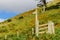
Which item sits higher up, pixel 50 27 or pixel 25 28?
pixel 50 27

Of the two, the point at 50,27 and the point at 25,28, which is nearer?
the point at 50,27

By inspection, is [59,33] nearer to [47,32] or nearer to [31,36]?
[47,32]

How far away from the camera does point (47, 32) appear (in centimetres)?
2230

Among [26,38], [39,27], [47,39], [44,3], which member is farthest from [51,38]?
[44,3]

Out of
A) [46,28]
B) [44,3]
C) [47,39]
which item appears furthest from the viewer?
[44,3]

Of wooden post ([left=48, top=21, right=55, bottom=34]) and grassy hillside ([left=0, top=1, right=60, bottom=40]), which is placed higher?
wooden post ([left=48, top=21, right=55, bottom=34])

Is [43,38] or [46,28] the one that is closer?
[43,38]

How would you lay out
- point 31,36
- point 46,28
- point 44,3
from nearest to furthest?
point 31,36, point 46,28, point 44,3

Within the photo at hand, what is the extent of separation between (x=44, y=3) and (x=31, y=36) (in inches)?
1365

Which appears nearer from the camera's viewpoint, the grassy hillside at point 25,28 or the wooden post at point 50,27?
the grassy hillside at point 25,28

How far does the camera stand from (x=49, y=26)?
22.4 meters

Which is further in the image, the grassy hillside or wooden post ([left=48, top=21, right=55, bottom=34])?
wooden post ([left=48, top=21, right=55, bottom=34])

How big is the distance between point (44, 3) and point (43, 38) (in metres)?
35.7

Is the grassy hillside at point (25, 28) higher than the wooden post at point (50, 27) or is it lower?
lower
